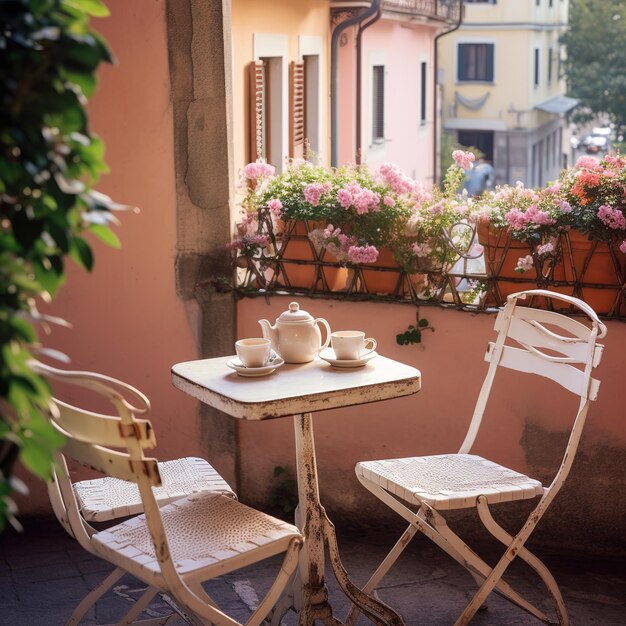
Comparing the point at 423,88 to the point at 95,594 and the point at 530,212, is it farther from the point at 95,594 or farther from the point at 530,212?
the point at 95,594

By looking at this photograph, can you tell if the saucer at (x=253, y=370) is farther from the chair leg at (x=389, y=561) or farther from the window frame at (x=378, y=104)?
the window frame at (x=378, y=104)

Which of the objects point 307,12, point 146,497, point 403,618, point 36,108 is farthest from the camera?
point 307,12

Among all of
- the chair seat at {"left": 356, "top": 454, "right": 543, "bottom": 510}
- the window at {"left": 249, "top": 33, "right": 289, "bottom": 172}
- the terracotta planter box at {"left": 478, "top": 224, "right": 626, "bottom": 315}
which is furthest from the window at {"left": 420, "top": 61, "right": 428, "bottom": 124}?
the chair seat at {"left": 356, "top": 454, "right": 543, "bottom": 510}

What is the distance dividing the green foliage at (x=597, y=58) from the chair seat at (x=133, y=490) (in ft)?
94.4

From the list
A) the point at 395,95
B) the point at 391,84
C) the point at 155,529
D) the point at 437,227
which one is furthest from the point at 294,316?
the point at 395,95

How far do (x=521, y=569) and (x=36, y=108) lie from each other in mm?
2938

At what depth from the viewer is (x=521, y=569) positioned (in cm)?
395

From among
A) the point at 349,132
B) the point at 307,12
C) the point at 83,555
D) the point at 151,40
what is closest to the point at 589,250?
the point at 151,40

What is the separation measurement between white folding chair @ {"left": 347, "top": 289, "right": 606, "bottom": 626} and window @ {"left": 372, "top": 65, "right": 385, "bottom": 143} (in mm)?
10768

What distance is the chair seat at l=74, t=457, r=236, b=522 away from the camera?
314cm

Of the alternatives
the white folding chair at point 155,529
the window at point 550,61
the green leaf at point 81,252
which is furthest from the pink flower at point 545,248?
the window at point 550,61

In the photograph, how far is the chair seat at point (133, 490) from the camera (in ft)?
10.3

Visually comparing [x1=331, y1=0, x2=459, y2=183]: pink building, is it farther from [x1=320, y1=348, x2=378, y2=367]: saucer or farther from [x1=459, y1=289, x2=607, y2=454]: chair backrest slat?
[x1=320, y1=348, x2=378, y2=367]: saucer

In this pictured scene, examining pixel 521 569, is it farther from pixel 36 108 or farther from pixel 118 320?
pixel 36 108
